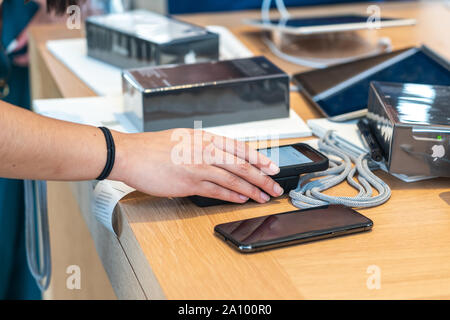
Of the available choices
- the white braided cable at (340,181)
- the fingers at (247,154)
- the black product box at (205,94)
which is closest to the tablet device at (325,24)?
the black product box at (205,94)

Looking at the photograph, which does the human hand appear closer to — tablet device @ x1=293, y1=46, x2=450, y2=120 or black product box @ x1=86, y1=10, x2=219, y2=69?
tablet device @ x1=293, y1=46, x2=450, y2=120

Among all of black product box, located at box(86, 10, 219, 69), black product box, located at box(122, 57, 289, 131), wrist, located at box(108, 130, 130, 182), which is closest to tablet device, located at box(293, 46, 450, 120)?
black product box, located at box(122, 57, 289, 131)

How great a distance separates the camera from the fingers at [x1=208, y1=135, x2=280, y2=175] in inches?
24.7

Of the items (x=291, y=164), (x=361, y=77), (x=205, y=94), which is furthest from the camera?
(x=361, y=77)

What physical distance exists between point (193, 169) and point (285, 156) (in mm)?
113

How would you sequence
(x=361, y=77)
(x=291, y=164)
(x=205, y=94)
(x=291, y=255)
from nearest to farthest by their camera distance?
(x=291, y=255) < (x=291, y=164) < (x=205, y=94) < (x=361, y=77)

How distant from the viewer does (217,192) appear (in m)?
0.62

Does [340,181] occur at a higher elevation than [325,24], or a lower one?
lower

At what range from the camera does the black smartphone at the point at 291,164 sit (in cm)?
64

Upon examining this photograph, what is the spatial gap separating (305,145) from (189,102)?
0.58 feet

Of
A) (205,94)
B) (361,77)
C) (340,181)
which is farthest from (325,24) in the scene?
(340,181)

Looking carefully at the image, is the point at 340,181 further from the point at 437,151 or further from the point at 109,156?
the point at 109,156

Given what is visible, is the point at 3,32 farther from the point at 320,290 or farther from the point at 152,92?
the point at 320,290

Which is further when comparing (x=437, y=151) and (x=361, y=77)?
(x=361, y=77)
